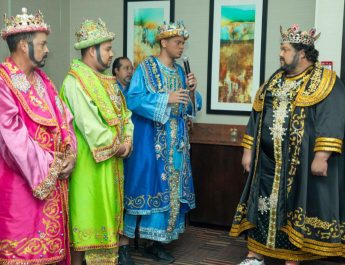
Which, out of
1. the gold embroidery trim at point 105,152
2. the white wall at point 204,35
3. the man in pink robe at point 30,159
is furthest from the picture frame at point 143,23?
the man in pink robe at point 30,159

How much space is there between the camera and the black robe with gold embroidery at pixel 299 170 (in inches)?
124

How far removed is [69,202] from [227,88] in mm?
2057

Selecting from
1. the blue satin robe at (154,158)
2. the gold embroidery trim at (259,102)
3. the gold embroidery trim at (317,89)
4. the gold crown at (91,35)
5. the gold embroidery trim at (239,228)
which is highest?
the gold crown at (91,35)

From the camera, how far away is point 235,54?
14.5 feet

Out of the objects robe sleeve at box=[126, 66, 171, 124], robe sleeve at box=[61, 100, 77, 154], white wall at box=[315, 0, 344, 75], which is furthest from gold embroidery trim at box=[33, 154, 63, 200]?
white wall at box=[315, 0, 344, 75]

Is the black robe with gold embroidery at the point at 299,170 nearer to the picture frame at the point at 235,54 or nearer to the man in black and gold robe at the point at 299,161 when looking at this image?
the man in black and gold robe at the point at 299,161

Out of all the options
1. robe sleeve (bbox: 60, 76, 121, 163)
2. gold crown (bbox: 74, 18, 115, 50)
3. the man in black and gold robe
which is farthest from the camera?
the man in black and gold robe

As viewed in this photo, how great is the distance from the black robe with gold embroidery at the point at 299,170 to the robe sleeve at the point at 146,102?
678 millimetres

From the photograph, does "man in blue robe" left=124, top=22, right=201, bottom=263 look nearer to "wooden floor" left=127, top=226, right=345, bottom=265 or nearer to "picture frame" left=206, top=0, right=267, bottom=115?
"wooden floor" left=127, top=226, right=345, bottom=265

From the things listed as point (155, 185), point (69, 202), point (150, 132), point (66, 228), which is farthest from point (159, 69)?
point (66, 228)

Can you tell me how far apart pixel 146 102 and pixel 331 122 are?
1256mm

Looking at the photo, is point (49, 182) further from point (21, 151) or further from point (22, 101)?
point (22, 101)

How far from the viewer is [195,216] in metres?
4.47

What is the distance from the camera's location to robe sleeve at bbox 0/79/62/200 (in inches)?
94.0
